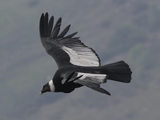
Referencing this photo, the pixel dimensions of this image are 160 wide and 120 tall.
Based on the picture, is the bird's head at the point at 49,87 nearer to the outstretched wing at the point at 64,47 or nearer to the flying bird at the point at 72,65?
the flying bird at the point at 72,65

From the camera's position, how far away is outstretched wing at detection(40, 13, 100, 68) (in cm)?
1798

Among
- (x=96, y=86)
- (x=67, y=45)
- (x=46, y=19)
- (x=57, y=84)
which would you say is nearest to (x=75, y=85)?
(x=57, y=84)

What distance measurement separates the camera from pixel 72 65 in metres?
17.3

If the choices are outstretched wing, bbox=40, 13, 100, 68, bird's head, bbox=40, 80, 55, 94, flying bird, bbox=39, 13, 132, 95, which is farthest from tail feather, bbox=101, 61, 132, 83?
bird's head, bbox=40, 80, 55, 94

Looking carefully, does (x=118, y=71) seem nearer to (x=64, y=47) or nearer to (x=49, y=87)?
(x=49, y=87)

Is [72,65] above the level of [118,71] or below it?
above

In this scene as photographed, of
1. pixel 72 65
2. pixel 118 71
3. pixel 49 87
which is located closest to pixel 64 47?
pixel 72 65

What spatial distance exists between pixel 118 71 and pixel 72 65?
2140mm

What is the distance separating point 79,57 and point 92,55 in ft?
2.05

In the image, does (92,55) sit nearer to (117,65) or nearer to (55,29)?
(117,65)

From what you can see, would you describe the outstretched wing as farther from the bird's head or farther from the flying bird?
the bird's head

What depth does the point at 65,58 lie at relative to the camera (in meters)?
18.6

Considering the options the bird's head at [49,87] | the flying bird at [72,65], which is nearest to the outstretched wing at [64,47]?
the flying bird at [72,65]

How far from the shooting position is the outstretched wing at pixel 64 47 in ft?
59.0
